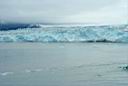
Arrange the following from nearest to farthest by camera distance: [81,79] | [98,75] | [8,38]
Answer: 1. [81,79]
2. [98,75]
3. [8,38]

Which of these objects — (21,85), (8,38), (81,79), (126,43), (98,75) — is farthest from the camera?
(8,38)

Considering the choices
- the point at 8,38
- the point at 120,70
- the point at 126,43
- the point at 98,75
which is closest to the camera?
the point at 98,75

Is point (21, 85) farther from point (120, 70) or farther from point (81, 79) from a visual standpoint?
point (120, 70)

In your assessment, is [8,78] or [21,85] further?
[8,78]

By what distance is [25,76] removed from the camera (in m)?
24.4

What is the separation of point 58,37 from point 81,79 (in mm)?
55708

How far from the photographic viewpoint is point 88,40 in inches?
3174

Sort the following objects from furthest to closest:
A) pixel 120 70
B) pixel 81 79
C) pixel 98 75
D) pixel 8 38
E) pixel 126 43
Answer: pixel 8 38 → pixel 126 43 → pixel 120 70 → pixel 98 75 → pixel 81 79

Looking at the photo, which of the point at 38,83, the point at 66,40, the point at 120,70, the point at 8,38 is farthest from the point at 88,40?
the point at 38,83

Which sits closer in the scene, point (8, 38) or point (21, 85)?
point (21, 85)

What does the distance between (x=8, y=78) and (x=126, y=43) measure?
56.9 metres

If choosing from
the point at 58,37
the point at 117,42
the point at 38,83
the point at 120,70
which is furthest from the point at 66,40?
the point at 38,83

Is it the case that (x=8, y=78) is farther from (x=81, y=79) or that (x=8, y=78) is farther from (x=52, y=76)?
(x=81, y=79)

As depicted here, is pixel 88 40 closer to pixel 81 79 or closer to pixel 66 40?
pixel 66 40
